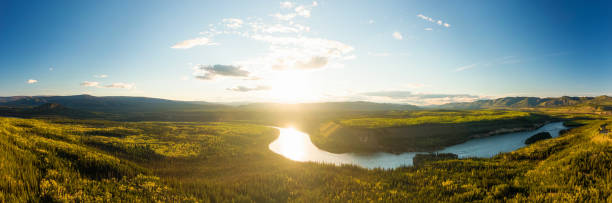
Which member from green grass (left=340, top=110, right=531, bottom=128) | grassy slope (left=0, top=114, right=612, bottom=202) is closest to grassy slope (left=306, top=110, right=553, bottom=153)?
green grass (left=340, top=110, right=531, bottom=128)

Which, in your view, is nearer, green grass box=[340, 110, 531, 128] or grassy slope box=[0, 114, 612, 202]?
grassy slope box=[0, 114, 612, 202]

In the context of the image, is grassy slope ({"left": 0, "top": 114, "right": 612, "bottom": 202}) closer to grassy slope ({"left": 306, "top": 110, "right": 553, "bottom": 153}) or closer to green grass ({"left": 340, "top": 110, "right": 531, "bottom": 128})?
grassy slope ({"left": 306, "top": 110, "right": 553, "bottom": 153})

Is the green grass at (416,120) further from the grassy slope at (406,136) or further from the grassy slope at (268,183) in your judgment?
the grassy slope at (268,183)

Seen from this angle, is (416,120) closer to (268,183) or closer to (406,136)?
(406,136)

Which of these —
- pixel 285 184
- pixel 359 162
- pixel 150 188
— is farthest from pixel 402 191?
pixel 359 162

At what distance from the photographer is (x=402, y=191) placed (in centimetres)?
1550

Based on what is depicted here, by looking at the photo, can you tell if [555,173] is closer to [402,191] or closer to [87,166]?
[402,191]

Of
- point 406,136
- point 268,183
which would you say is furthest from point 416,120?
point 268,183

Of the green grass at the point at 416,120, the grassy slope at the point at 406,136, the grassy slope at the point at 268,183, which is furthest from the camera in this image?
the green grass at the point at 416,120

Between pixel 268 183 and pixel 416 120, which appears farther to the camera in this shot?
pixel 416 120

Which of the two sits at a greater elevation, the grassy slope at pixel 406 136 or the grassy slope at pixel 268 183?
the grassy slope at pixel 268 183

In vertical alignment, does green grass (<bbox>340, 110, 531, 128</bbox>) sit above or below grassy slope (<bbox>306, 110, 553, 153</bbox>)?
above

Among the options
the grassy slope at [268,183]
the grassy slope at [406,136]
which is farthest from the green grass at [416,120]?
the grassy slope at [268,183]

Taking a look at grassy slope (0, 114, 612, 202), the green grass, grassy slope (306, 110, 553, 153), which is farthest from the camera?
the green grass
